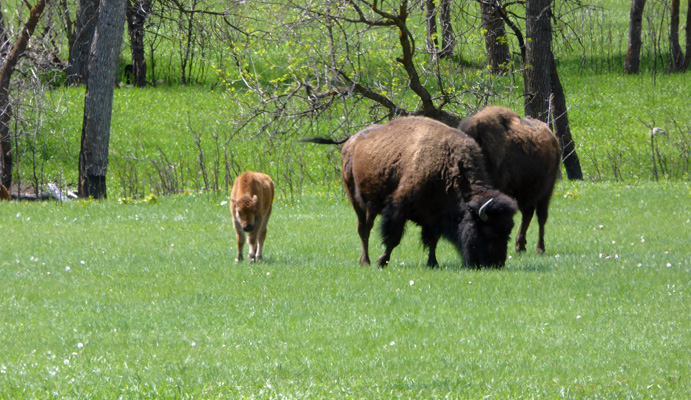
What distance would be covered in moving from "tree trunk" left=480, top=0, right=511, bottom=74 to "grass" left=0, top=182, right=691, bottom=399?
7614mm

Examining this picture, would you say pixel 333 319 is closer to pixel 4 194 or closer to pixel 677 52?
pixel 4 194

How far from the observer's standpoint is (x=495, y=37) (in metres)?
22.8

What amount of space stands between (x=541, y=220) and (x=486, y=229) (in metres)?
2.87

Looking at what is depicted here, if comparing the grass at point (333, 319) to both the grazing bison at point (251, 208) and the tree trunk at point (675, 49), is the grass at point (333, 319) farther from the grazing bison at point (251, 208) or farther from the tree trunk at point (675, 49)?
the tree trunk at point (675, 49)

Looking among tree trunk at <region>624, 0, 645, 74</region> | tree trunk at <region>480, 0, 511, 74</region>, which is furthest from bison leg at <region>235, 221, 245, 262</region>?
tree trunk at <region>624, 0, 645, 74</region>

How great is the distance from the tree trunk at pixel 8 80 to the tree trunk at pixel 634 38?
2479 cm

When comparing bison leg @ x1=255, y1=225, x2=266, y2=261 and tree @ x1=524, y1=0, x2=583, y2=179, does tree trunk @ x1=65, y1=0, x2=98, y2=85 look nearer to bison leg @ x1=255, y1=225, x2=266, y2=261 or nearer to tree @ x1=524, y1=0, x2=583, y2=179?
tree @ x1=524, y1=0, x2=583, y2=179

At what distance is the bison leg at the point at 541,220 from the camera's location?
514 inches

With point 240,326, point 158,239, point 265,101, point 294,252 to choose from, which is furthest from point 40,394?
point 265,101

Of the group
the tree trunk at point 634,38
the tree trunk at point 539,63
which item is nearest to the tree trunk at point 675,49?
the tree trunk at point 634,38

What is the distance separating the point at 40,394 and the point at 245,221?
4874 millimetres

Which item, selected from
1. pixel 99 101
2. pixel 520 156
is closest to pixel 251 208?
pixel 520 156

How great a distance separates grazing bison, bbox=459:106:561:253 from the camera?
40.4 ft

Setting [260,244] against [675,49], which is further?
[675,49]
